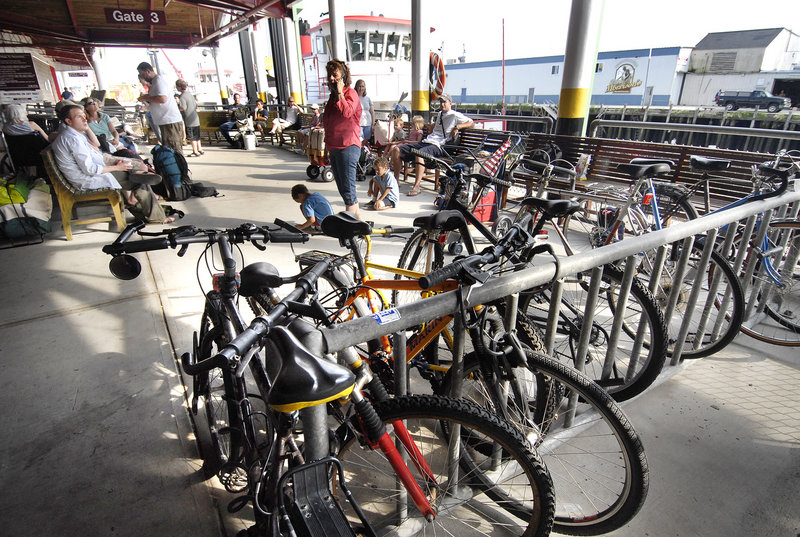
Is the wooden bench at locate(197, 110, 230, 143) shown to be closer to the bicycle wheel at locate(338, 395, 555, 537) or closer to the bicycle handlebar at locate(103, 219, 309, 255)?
the bicycle handlebar at locate(103, 219, 309, 255)

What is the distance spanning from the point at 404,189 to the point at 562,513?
6.45 meters

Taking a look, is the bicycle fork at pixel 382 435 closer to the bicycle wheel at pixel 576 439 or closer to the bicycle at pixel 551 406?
the bicycle at pixel 551 406

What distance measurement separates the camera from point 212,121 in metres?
14.3

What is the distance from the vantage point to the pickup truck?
67.5 ft

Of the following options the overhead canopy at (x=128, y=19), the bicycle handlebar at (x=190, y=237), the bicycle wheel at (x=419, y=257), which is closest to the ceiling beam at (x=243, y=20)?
the overhead canopy at (x=128, y=19)

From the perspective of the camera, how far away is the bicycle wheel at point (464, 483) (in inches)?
50.4

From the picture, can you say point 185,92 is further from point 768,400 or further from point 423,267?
point 768,400

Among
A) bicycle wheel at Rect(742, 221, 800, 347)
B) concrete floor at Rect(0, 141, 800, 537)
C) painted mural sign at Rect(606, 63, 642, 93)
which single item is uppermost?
painted mural sign at Rect(606, 63, 642, 93)

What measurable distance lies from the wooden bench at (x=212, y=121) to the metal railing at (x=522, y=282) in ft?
50.3

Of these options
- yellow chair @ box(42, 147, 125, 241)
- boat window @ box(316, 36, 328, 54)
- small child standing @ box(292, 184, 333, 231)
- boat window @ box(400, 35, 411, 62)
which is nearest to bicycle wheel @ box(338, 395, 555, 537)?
small child standing @ box(292, 184, 333, 231)

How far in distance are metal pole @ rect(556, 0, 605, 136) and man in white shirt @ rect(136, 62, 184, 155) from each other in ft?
21.5

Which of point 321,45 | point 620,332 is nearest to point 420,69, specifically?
point 620,332

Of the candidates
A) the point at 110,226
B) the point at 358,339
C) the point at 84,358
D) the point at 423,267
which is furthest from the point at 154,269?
the point at 358,339

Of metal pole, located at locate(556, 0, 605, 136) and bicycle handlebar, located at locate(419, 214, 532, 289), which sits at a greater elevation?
metal pole, located at locate(556, 0, 605, 136)
